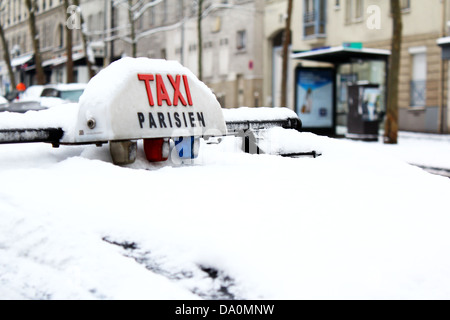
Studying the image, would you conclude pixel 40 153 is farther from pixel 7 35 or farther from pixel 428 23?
pixel 7 35

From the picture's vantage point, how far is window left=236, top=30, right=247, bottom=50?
3664 cm

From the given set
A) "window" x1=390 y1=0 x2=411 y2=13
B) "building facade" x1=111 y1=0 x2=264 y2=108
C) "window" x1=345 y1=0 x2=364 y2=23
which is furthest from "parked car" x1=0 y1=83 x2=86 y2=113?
"window" x1=345 y1=0 x2=364 y2=23

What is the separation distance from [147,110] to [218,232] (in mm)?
2354

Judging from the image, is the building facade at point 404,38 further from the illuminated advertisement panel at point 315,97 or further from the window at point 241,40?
the window at point 241,40

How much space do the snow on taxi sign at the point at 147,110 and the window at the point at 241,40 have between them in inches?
1200

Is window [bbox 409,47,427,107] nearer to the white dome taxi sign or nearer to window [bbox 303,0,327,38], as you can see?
window [bbox 303,0,327,38]

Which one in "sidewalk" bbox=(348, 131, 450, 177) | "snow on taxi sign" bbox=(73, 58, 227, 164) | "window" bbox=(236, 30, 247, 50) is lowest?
"sidewalk" bbox=(348, 131, 450, 177)

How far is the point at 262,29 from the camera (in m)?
35.5

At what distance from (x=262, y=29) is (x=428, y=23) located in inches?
484

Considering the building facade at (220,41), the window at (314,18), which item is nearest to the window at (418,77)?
the window at (314,18)

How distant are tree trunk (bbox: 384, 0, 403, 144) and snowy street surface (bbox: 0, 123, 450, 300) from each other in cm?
1194

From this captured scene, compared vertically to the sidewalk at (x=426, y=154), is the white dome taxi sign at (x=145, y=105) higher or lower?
higher

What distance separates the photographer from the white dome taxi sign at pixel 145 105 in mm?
5887
